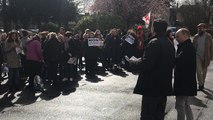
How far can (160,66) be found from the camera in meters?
5.42

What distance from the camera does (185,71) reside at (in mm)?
6094

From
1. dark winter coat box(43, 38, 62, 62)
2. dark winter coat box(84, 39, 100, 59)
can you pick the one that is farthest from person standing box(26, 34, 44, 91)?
dark winter coat box(84, 39, 100, 59)

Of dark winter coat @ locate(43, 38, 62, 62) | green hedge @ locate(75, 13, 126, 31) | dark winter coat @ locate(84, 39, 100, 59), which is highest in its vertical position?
green hedge @ locate(75, 13, 126, 31)

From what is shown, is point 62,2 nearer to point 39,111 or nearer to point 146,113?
point 39,111

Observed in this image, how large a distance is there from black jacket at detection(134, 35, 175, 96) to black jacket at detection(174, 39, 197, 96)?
0.57m

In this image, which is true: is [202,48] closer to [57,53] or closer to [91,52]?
[57,53]

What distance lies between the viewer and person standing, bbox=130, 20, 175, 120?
5352 millimetres

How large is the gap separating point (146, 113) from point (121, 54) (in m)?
11.3

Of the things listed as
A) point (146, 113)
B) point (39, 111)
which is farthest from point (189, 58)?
point (39, 111)

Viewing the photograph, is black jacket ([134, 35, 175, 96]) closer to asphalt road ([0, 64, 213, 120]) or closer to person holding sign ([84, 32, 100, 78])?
asphalt road ([0, 64, 213, 120])

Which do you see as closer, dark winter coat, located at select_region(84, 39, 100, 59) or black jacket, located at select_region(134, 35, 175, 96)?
black jacket, located at select_region(134, 35, 175, 96)

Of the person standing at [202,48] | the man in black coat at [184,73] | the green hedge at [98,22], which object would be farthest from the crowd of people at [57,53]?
the green hedge at [98,22]

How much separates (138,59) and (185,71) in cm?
90

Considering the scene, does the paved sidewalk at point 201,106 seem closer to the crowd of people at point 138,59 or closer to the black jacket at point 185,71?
the crowd of people at point 138,59
